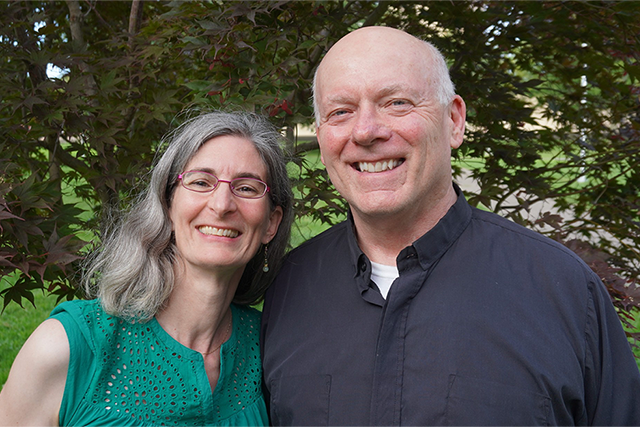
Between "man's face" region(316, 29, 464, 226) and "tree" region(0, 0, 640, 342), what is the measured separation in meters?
0.58

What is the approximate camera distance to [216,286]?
7.03 feet

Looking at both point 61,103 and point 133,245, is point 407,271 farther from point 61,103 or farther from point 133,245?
point 61,103

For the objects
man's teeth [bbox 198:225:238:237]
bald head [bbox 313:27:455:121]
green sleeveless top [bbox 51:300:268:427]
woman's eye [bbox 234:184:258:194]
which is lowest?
green sleeveless top [bbox 51:300:268:427]

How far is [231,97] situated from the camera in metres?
2.51

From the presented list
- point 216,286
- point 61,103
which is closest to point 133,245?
point 216,286

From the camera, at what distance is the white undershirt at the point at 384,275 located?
1.99m

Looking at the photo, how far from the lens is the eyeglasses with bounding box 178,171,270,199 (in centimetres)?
212

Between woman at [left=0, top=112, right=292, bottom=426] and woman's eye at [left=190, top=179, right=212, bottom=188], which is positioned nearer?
woman at [left=0, top=112, right=292, bottom=426]

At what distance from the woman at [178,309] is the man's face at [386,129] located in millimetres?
383

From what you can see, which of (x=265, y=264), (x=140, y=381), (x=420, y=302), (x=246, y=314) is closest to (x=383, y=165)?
(x=420, y=302)

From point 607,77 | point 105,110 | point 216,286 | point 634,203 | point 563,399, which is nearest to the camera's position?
point 563,399

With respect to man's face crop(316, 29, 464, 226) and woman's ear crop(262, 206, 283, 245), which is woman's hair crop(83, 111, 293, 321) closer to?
woman's ear crop(262, 206, 283, 245)

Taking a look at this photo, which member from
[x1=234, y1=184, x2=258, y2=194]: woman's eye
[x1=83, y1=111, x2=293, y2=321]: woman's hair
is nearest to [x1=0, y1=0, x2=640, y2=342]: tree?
[x1=83, y1=111, x2=293, y2=321]: woman's hair

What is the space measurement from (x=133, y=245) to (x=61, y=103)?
85cm
